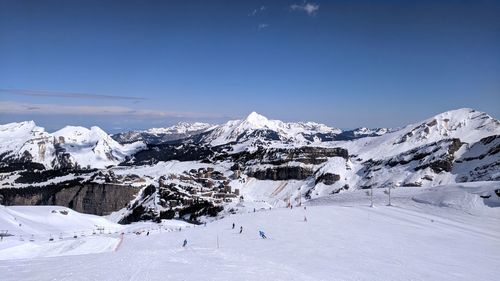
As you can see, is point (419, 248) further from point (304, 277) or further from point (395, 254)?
point (304, 277)

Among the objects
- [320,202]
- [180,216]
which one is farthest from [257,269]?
[180,216]

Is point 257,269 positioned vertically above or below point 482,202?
below

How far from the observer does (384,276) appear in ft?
91.0

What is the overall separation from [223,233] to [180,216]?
91.8 metres

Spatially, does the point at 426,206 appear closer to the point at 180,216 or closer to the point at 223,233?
the point at 223,233

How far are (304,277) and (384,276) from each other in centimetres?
566

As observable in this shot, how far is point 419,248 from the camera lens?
137 feet

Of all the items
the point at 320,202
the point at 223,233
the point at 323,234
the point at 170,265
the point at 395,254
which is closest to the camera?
the point at 170,265

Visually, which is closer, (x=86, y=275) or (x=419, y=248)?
(x=86, y=275)

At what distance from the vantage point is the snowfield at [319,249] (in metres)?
27.6

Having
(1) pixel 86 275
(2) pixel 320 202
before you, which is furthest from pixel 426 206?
(1) pixel 86 275

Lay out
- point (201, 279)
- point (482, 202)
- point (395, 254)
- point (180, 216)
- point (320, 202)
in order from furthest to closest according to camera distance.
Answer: point (180, 216) < point (320, 202) < point (482, 202) < point (395, 254) < point (201, 279)

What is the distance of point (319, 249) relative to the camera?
127 feet

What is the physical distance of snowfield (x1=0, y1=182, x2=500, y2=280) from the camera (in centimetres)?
2762
